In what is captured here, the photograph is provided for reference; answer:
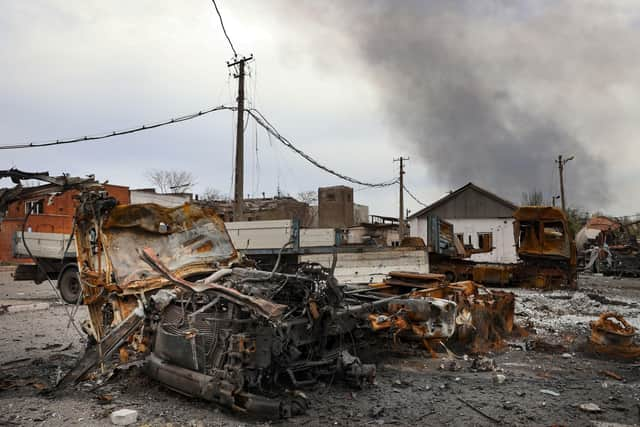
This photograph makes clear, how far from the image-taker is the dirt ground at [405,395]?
13.6 ft

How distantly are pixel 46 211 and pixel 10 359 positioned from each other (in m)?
17.1

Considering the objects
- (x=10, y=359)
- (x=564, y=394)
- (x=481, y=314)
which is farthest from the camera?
(x=481, y=314)

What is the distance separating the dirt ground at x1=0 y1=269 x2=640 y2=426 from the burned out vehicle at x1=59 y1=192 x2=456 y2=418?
0.21 m

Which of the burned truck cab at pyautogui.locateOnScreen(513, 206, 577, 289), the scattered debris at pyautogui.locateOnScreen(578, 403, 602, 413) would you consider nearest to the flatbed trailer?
the burned truck cab at pyautogui.locateOnScreen(513, 206, 577, 289)

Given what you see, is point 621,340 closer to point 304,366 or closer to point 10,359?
point 304,366

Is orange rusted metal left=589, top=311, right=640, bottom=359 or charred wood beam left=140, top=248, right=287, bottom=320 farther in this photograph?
orange rusted metal left=589, top=311, right=640, bottom=359

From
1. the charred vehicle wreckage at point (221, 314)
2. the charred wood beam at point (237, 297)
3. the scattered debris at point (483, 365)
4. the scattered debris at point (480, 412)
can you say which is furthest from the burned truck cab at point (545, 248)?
the charred wood beam at point (237, 297)

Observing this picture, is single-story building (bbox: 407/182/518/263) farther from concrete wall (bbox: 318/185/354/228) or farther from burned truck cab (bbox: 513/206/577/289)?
burned truck cab (bbox: 513/206/577/289)

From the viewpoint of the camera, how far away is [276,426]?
3.95 meters

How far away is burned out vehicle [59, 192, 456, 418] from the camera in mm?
→ 4039

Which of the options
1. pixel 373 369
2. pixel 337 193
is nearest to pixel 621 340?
pixel 373 369

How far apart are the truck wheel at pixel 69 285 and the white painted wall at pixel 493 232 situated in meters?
22.0

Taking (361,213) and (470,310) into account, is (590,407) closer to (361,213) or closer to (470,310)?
(470,310)

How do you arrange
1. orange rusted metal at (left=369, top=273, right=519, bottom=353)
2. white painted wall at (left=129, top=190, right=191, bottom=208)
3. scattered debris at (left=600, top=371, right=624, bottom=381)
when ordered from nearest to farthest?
scattered debris at (left=600, top=371, right=624, bottom=381) < orange rusted metal at (left=369, top=273, right=519, bottom=353) < white painted wall at (left=129, top=190, right=191, bottom=208)
